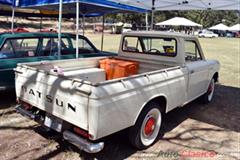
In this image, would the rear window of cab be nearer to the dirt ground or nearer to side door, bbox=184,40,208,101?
side door, bbox=184,40,208,101

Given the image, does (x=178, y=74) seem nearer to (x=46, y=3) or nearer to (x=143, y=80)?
(x=143, y=80)

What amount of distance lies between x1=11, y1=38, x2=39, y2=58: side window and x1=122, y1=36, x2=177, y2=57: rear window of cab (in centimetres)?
226

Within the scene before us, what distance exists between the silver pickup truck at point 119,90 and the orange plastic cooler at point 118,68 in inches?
3.6

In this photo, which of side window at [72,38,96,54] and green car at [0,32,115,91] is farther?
side window at [72,38,96,54]

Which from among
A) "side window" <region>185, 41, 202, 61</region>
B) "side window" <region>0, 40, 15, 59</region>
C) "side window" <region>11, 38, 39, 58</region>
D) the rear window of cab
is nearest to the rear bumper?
the rear window of cab

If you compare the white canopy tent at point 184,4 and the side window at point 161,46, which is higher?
the white canopy tent at point 184,4

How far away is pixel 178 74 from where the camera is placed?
4285 millimetres

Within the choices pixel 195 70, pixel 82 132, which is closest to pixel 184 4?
pixel 195 70

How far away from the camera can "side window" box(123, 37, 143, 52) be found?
215 inches

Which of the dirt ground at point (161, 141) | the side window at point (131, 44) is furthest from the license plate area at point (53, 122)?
the side window at point (131, 44)

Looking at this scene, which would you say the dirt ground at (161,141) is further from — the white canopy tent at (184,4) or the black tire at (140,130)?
the white canopy tent at (184,4)

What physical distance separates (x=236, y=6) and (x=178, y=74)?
4.73 meters

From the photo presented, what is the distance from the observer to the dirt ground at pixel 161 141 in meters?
3.64

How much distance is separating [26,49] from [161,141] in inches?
154
